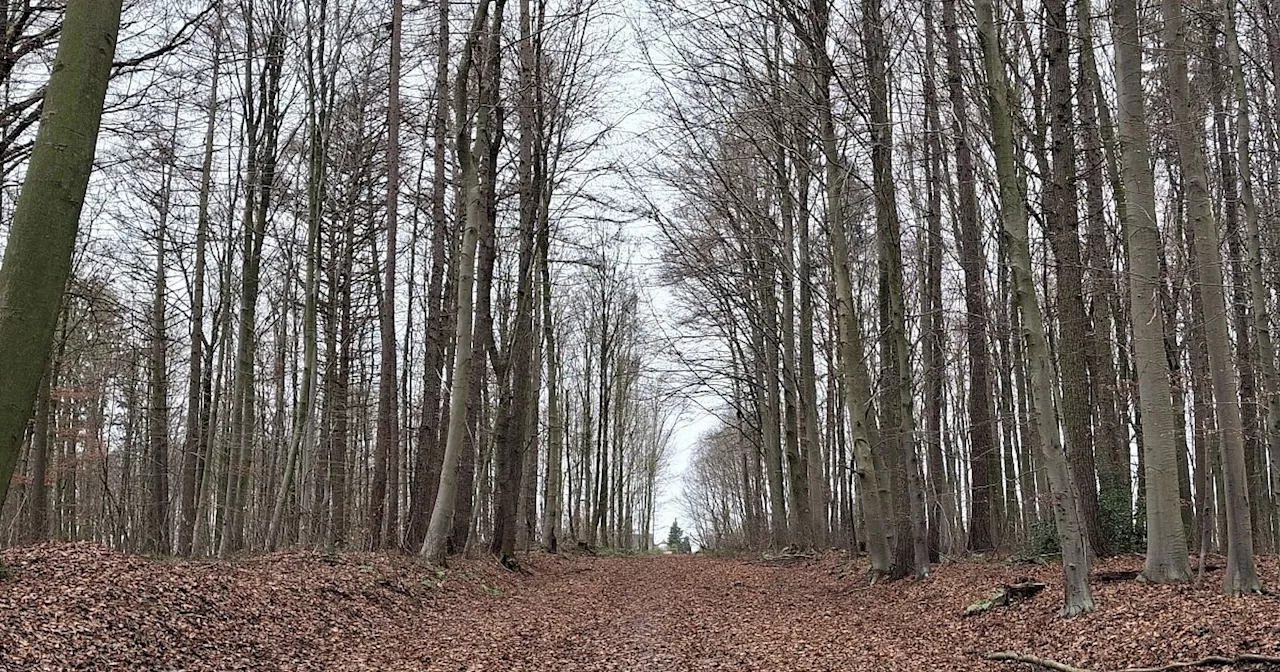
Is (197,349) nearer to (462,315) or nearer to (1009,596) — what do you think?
(462,315)

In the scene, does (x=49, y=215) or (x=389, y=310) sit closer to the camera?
(x=49, y=215)

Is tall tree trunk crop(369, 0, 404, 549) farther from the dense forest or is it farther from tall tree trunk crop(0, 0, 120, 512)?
tall tree trunk crop(0, 0, 120, 512)

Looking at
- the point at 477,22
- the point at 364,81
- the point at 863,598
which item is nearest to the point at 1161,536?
the point at 863,598

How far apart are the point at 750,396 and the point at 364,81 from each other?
14092 mm

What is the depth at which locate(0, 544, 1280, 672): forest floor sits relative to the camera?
6270 mm

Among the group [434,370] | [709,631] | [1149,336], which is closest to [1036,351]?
[1149,336]

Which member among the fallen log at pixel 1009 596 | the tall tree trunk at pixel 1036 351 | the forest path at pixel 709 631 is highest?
the tall tree trunk at pixel 1036 351

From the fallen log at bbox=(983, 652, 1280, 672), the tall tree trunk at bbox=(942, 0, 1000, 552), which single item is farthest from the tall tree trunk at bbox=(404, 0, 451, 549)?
the fallen log at bbox=(983, 652, 1280, 672)

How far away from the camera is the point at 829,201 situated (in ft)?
43.7

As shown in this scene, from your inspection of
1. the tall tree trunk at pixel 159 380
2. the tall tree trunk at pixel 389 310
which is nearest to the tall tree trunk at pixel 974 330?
the tall tree trunk at pixel 389 310

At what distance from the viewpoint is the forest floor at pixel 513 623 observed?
20.6 ft

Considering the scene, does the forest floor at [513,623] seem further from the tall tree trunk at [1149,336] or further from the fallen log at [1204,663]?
the tall tree trunk at [1149,336]

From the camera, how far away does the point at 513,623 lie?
33.2 ft

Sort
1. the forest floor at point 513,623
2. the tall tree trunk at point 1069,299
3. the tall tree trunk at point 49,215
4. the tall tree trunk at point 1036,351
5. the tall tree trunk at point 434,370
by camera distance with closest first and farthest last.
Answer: the tall tree trunk at point 49,215
the forest floor at point 513,623
the tall tree trunk at point 1036,351
the tall tree trunk at point 1069,299
the tall tree trunk at point 434,370
